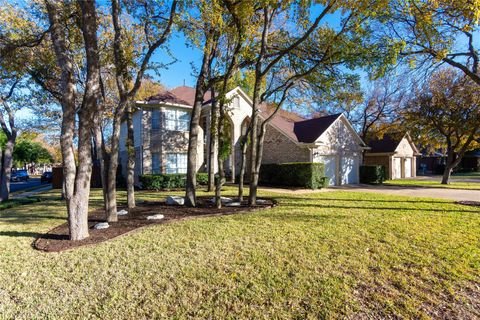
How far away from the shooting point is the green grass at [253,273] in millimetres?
3268

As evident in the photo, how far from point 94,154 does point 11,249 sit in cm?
2235

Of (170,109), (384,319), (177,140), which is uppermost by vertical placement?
(170,109)

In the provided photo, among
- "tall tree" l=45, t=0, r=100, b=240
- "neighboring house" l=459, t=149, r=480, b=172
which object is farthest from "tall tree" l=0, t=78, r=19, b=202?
"neighboring house" l=459, t=149, r=480, b=172

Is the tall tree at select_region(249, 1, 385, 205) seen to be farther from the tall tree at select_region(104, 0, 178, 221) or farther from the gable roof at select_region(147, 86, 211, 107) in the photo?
the gable roof at select_region(147, 86, 211, 107)

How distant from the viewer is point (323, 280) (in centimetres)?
385

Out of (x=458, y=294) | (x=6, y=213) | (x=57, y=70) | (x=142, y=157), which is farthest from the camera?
(x=142, y=157)

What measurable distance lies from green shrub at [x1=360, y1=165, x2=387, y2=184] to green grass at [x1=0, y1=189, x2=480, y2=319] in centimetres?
1396

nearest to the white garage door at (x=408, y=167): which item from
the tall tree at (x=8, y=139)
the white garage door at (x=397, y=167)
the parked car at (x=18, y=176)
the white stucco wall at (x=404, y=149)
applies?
the white stucco wall at (x=404, y=149)

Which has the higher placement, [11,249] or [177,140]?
[177,140]

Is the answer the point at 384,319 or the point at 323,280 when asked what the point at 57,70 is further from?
the point at 384,319

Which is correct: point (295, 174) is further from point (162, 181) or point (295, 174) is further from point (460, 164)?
point (460, 164)

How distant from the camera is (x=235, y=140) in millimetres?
21125

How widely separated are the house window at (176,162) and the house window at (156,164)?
68cm

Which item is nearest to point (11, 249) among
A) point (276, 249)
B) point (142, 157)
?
point (276, 249)
